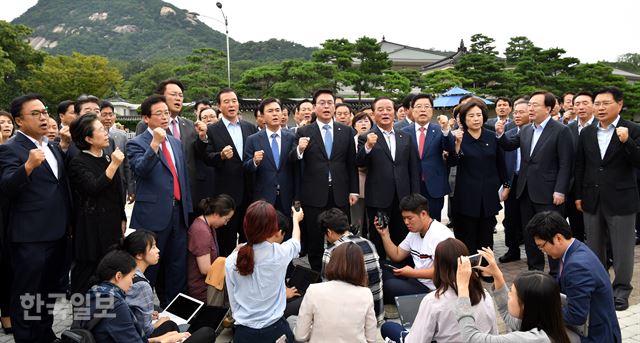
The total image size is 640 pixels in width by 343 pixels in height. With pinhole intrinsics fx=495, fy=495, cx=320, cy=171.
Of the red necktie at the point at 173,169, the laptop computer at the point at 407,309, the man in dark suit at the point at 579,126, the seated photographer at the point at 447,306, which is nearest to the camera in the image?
the seated photographer at the point at 447,306

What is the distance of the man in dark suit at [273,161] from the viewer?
5520 millimetres

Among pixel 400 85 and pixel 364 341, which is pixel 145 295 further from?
pixel 400 85

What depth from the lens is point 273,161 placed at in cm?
553

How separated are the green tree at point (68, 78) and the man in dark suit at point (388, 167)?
3339 centimetres

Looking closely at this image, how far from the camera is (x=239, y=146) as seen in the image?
5.74 metres

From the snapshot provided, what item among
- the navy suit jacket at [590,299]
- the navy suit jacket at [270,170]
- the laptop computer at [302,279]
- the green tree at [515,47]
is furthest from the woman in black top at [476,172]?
the green tree at [515,47]

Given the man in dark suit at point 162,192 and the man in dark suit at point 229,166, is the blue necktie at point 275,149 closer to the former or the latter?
the man in dark suit at point 229,166

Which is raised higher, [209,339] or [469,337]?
[469,337]

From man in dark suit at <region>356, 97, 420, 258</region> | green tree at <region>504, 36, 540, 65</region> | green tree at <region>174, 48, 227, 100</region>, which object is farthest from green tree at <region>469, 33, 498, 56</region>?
man in dark suit at <region>356, 97, 420, 258</region>

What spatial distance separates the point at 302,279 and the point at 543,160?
3.03 metres

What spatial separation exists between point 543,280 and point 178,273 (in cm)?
322

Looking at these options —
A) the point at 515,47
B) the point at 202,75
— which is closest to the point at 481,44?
the point at 515,47

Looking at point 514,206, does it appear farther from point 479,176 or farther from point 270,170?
point 270,170

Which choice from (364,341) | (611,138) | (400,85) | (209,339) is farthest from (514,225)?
(400,85)
